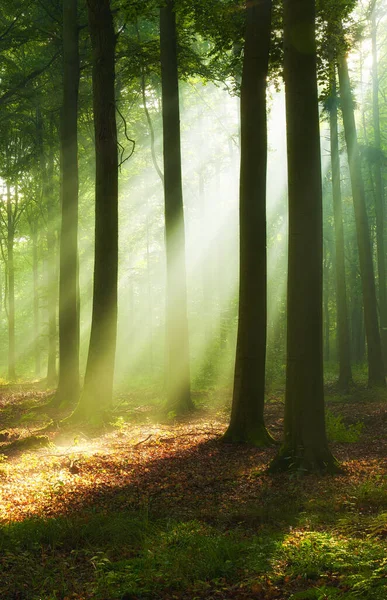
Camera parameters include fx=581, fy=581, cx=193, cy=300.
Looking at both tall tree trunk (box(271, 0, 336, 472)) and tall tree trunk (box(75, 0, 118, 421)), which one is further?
tall tree trunk (box(75, 0, 118, 421))

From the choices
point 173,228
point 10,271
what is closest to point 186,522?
point 173,228

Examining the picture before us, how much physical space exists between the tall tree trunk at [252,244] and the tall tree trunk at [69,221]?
6.93 meters

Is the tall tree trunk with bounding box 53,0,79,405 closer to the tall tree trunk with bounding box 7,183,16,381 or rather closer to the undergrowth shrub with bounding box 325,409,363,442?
the undergrowth shrub with bounding box 325,409,363,442

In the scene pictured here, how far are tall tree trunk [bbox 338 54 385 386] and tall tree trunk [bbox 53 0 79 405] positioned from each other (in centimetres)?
886

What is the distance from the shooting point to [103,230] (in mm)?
12945

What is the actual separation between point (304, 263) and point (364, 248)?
12508mm

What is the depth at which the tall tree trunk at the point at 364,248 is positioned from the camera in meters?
19.2

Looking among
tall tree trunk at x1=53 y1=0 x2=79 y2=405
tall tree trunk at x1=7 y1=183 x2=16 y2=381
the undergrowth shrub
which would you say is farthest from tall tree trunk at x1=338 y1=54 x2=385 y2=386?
tall tree trunk at x1=7 y1=183 x2=16 y2=381

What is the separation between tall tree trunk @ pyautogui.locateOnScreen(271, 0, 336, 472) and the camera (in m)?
7.91

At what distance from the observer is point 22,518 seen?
243 inches

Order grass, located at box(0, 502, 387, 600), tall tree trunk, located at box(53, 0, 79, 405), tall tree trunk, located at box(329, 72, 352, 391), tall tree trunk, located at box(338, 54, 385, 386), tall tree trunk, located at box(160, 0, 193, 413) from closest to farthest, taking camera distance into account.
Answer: grass, located at box(0, 502, 387, 600)
tall tree trunk, located at box(160, 0, 193, 413)
tall tree trunk, located at box(53, 0, 79, 405)
tall tree trunk, located at box(338, 54, 385, 386)
tall tree trunk, located at box(329, 72, 352, 391)

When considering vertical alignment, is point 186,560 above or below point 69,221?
below

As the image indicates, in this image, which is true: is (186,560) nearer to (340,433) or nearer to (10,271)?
(340,433)

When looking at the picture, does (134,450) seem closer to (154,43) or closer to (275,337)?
(154,43)
